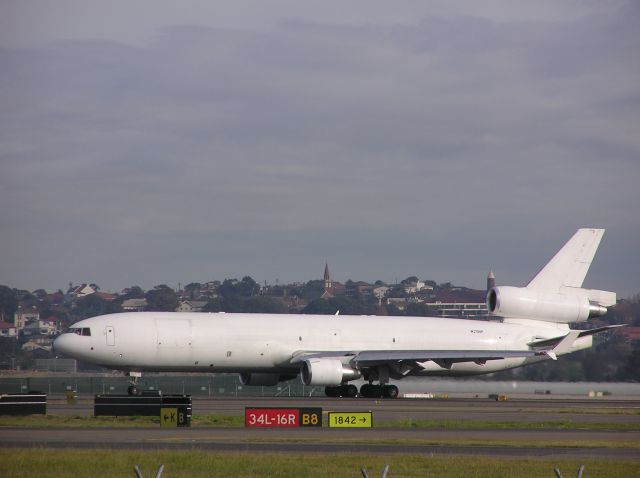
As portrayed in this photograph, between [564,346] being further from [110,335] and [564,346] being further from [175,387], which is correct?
[110,335]

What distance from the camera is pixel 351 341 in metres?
64.9

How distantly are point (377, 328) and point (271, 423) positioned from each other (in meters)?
27.3

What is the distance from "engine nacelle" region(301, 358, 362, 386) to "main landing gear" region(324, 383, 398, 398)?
7.72 ft

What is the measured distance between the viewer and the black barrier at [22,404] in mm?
41719

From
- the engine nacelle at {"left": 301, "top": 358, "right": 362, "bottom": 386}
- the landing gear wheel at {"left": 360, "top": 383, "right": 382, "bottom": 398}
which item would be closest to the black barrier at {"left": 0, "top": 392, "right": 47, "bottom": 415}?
the engine nacelle at {"left": 301, "top": 358, "right": 362, "bottom": 386}

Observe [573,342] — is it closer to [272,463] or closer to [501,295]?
[501,295]

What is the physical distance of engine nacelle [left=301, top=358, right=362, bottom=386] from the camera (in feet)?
198

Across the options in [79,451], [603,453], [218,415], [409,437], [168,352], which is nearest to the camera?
[79,451]

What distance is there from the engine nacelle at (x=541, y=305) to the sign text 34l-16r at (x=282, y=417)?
3352cm

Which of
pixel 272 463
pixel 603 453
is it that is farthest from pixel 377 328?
pixel 272 463

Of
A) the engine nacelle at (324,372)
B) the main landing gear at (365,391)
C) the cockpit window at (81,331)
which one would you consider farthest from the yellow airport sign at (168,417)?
the main landing gear at (365,391)

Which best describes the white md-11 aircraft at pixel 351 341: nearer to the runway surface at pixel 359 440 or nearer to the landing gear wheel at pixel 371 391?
the landing gear wheel at pixel 371 391

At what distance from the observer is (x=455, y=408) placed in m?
53.2

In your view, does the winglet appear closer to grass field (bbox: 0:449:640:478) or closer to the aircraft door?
the aircraft door
